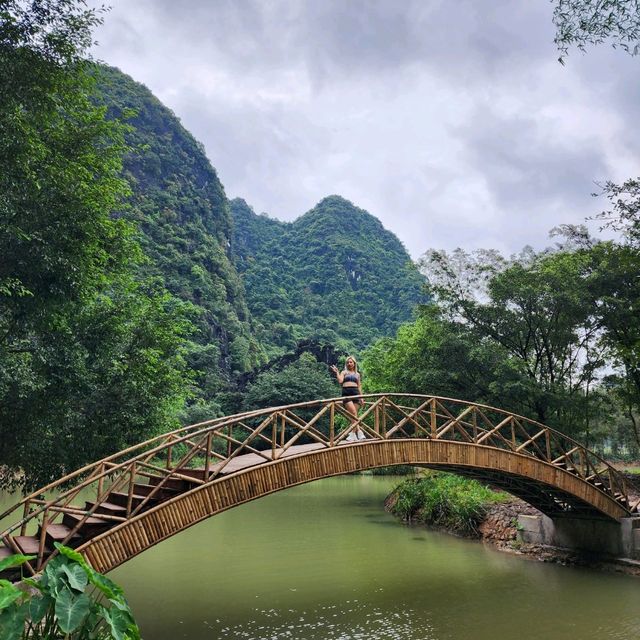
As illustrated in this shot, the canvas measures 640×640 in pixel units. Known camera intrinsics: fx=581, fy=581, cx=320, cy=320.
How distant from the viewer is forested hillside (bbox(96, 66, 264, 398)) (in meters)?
55.8

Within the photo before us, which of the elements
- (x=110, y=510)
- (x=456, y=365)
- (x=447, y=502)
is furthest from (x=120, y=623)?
(x=456, y=365)

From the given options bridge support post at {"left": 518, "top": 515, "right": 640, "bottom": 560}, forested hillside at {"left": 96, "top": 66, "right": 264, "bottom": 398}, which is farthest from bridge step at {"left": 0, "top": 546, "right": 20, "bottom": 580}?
forested hillside at {"left": 96, "top": 66, "right": 264, "bottom": 398}

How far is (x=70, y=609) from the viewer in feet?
12.3

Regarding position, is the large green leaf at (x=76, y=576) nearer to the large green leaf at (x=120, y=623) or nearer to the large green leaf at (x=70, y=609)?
the large green leaf at (x=70, y=609)

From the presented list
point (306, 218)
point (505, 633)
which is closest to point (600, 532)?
point (505, 633)

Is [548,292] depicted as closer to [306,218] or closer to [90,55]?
[90,55]

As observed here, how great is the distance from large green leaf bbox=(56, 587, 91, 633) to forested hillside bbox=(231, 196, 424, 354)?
6343 cm

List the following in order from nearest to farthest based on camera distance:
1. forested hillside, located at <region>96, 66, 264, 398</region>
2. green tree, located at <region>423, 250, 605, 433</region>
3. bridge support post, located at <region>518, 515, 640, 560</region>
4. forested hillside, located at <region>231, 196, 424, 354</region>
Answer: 1. bridge support post, located at <region>518, 515, 640, 560</region>
2. green tree, located at <region>423, 250, 605, 433</region>
3. forested hillside, located at <region>96, 66, 264, 398</region>
4. forested hillside, located at <region>231, 196, 424, 354</region>

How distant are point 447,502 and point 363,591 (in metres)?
7.43

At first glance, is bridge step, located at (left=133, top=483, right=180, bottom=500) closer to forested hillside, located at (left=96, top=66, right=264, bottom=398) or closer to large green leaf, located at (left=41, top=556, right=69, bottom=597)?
large green leaf, located at (left=41, top=556, right=69, bottom=597)

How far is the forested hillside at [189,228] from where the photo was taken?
55844 millimetres

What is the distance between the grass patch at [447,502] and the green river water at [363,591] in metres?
0.76

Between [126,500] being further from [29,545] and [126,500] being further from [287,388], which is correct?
[287,388]

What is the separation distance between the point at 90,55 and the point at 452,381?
15280 millimetres
